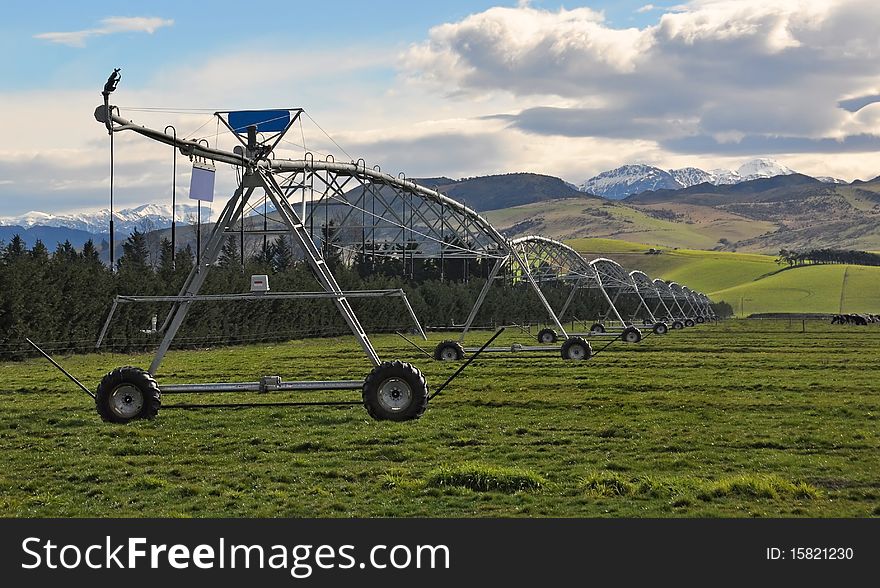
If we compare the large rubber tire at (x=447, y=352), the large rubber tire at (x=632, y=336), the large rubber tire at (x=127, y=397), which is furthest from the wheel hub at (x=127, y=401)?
the large rubber tire at (x=632, y=336)

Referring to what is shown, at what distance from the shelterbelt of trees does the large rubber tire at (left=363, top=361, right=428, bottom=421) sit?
10.3m

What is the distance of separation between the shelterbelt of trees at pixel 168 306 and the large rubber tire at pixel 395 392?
10261 mm

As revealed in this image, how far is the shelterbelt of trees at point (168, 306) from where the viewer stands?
172ft

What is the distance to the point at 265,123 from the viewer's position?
2383cm

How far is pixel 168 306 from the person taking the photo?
6562 centimetres

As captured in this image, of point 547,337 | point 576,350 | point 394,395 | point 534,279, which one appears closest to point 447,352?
point 576,350

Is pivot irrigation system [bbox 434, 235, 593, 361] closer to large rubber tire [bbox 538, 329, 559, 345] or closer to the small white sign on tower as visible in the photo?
large rubber tire [bbox 538, 329, 559, 345]

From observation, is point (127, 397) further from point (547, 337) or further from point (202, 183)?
point (547, 337)

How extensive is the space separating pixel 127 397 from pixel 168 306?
1761 inches

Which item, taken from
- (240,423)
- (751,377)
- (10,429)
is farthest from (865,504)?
(751,377)

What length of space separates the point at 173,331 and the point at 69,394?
905cm

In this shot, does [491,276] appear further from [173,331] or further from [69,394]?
[173,331]
